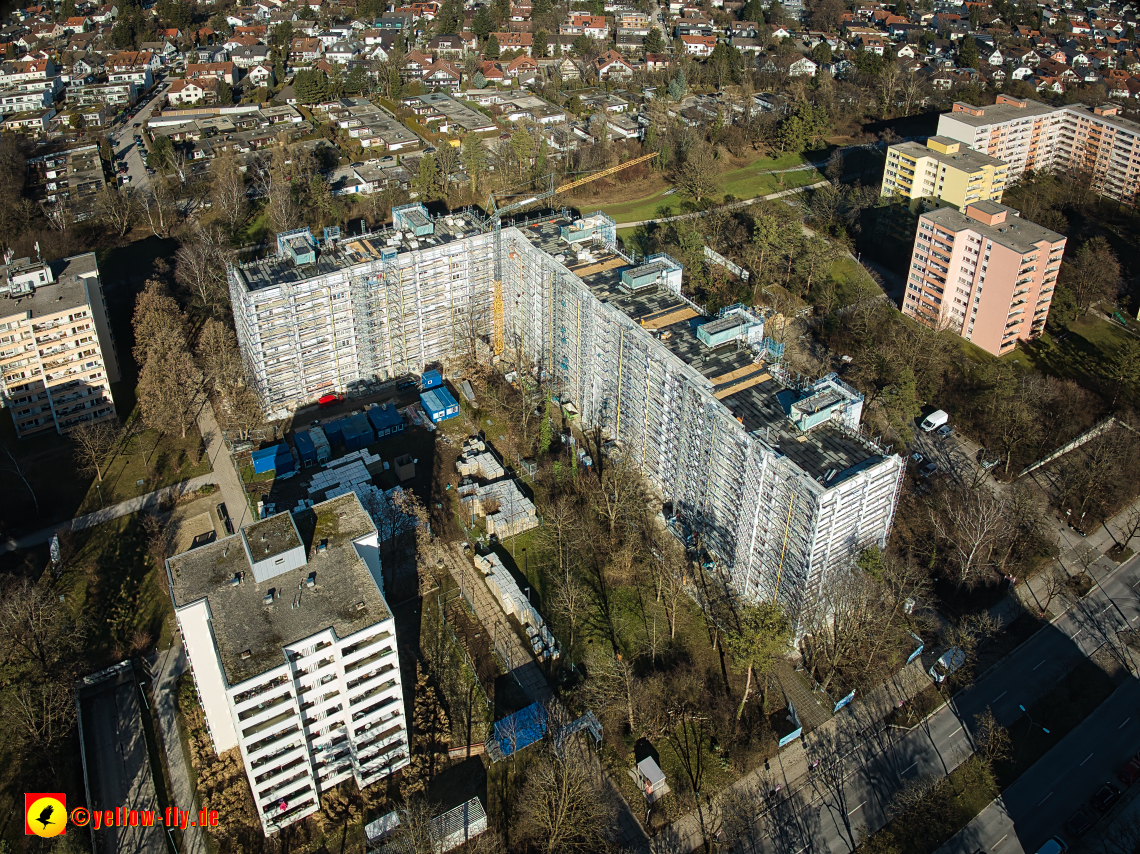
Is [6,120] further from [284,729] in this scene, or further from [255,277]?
[284,729]

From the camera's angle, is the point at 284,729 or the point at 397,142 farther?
the point at 397,142

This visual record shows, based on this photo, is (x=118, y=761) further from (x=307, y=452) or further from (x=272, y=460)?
(x=307, y=452)

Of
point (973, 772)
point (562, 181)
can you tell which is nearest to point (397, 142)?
point (562, 181)

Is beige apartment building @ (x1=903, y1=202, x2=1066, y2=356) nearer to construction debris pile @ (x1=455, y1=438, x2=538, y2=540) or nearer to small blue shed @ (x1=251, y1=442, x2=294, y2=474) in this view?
construction debris pile @ (x1=455, y1=438, x2=538, y2=540)

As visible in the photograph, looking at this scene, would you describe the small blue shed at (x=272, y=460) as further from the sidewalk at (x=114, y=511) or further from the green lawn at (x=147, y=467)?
the green lawn at (x=147, y=467)

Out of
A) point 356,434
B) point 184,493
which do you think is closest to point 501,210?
point 356,434

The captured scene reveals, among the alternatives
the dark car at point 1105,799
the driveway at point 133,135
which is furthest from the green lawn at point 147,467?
the dark car at point 1105,799
